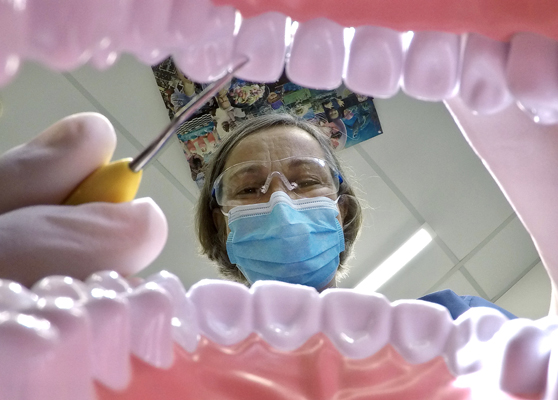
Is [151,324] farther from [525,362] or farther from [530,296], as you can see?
[530,296]

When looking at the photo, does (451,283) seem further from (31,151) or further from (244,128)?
(31,151)

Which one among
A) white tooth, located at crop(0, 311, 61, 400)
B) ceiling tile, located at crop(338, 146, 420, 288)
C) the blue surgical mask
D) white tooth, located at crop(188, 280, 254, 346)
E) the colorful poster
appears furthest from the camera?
ceiling tile, located at crop(338, 146, 420, 288)

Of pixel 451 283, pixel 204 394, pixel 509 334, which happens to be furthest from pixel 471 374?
pixel 451 283

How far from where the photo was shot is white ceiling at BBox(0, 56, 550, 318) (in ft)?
6.79

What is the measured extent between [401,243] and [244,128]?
1197 millimetres

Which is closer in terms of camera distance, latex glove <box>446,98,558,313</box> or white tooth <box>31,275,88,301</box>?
white tooth <box>31,275,88,301</box>

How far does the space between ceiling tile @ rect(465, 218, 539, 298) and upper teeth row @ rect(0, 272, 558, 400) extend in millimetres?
2306

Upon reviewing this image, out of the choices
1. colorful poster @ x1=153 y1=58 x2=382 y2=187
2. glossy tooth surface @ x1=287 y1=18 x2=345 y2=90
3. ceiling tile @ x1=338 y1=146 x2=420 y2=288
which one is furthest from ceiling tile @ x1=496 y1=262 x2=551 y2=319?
glossy tooth surface @ x1=287 y1=18 x2=345 y2=90

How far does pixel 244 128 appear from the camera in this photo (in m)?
1.44

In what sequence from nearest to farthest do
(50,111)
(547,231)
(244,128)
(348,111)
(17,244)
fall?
(17,244) < (547,231) < (244,128) < (50,111) < (348,111)

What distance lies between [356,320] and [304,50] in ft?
0.54

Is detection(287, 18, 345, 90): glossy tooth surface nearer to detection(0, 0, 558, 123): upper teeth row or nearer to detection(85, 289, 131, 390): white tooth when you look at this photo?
detection(0, 0, 558, 123): upper teeth row

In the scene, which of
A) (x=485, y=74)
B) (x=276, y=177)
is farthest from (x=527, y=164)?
(x=276, y=177)

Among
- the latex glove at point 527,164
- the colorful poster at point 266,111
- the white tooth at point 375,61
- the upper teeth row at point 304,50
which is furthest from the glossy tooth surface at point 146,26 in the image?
the colorful poster at point 266,111
